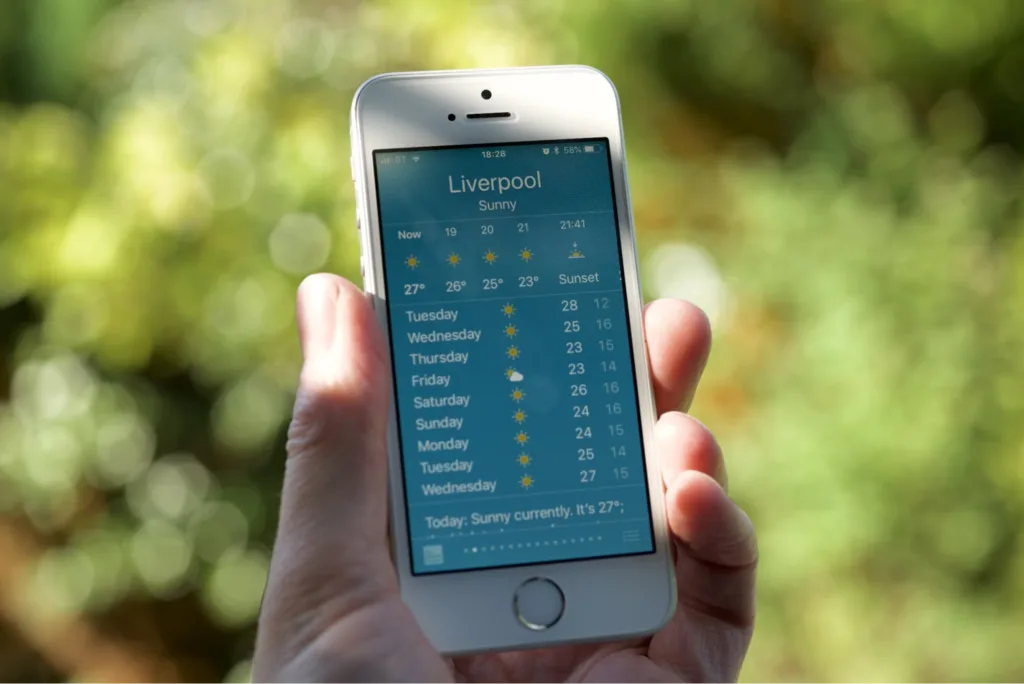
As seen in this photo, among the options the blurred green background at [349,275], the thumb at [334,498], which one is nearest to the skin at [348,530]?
the thumb at [334,498]

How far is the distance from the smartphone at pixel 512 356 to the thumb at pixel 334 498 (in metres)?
0.07

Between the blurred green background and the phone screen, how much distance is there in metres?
0.70

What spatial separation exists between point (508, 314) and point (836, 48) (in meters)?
1.18

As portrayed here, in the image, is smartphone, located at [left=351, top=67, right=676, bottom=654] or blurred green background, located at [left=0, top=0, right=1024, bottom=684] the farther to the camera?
blurred green background, located at [left=0, top=0, right=1024, bottom=684]

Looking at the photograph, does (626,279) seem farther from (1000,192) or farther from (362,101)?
(1000,192)

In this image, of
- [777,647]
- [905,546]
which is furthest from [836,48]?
[777,647]

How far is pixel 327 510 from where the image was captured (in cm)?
72

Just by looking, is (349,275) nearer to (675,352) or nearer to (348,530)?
(675,352)

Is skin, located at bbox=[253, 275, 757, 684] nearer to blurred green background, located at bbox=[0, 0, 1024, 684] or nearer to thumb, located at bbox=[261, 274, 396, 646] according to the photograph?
thumb, located at bbox=[261, 274, 396, 646]

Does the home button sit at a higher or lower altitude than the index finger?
lower

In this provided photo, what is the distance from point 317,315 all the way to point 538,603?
0.28 metres

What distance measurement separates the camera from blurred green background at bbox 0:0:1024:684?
146 centimetres

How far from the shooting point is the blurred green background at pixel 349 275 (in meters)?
1.46

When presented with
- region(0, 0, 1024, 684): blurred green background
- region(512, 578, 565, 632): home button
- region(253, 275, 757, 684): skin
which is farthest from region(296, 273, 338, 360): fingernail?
region(0, 0, 1024, 684): blurred green background
